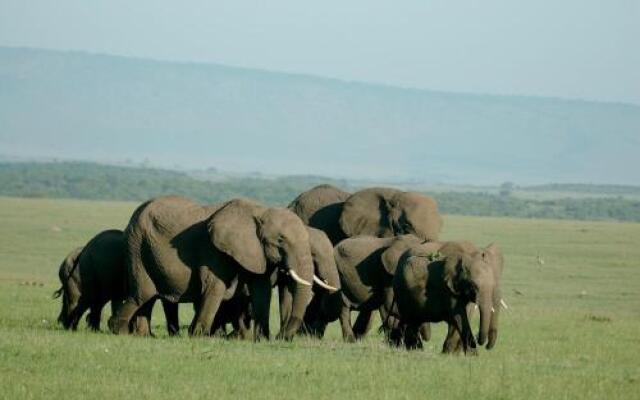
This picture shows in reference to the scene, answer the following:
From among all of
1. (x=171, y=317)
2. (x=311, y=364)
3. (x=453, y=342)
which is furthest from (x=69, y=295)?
(x=311, y=364)

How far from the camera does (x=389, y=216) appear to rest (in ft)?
86.6

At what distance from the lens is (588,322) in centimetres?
2744

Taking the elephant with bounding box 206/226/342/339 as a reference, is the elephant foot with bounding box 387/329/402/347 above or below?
below

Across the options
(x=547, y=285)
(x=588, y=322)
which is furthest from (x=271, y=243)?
(x=547, y=285)

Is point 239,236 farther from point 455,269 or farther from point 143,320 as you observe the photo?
point 455,269

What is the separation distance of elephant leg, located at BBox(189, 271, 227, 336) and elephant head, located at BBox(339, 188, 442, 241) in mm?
5848

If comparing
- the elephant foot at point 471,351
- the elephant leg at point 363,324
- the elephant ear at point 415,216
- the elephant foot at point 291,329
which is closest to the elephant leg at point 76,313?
the elephant foot at point 291,329

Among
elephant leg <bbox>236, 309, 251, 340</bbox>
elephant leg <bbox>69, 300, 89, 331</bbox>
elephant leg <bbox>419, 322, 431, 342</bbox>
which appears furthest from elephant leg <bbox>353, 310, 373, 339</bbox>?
elephant leg <bbox>69, 300, 89, 331</bbox>

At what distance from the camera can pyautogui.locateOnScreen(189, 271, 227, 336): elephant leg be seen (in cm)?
2036

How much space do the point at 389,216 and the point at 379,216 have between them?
17 cm

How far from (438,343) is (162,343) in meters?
5.42

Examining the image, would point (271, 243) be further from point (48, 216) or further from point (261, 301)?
point (48, 216)

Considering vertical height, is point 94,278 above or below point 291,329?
above

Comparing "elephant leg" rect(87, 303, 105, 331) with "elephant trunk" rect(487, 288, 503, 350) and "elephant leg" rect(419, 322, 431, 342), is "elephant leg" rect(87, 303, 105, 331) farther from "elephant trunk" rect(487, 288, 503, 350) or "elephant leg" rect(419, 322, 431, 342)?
"elephant trunk" rect(487, 288, 503, 350)
